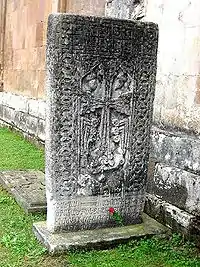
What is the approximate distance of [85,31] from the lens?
3.13 m

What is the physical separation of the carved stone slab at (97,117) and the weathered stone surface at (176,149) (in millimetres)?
298

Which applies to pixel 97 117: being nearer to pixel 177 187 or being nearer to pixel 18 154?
pixel 177 187

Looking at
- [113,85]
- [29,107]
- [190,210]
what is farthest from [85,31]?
[29,107]

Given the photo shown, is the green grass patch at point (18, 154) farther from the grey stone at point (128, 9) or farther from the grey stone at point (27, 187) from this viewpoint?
the grey stone at point (128, 9)

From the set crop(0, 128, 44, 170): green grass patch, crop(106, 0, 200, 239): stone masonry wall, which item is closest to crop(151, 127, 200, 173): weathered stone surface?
crop(106, 0, 200, 239): stone masonry wall

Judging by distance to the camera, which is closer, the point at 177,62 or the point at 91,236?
the point at 91,236

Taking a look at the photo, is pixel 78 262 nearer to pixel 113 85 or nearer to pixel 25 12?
pixel 113 85

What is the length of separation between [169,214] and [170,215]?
0.01 m

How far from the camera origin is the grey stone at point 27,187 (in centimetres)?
388

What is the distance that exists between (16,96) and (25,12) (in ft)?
5.61

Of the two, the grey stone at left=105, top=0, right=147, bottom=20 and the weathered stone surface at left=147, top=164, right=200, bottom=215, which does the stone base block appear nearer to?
the weathered stone surface at left=147, top=164, right=200, bottom=215

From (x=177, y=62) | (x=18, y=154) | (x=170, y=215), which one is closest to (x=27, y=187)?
(x=170, y=215)

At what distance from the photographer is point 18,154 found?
20.7 feet

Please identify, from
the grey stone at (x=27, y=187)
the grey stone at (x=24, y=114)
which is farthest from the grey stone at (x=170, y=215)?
the grey stone at (x=24, y=114)
